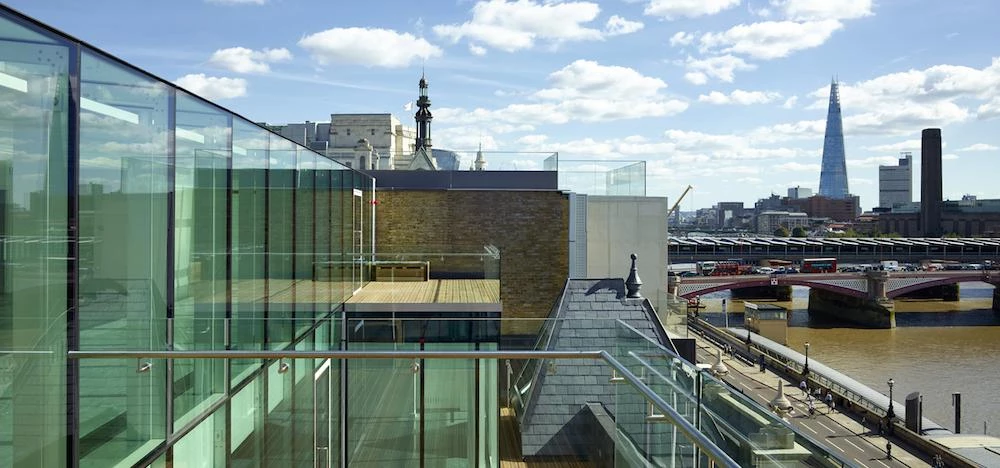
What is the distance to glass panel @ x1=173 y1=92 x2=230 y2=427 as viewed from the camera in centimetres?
508

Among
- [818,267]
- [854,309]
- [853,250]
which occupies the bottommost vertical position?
[854,309]

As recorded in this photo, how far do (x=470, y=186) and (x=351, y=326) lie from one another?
31.1 feet

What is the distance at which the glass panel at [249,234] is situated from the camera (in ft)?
22.8

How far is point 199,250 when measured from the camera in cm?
597

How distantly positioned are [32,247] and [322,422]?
2304 mm

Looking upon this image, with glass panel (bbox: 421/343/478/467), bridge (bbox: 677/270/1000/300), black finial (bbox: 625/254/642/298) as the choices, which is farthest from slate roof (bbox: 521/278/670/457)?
bridge (bbox: 677/270/1000/300)

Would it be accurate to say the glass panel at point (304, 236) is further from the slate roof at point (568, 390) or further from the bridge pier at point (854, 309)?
the bridge pier at point (854, 309)

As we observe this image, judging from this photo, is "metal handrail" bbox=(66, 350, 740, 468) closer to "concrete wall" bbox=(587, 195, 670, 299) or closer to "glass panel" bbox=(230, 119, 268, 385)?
"glass panel" bbox=(230, 119, 268, 385)

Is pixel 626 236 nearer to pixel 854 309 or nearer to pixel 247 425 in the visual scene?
pixel 247 425

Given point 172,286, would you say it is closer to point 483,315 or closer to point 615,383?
point 615,383

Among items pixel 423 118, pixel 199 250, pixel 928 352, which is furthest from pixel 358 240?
pixel 928 352

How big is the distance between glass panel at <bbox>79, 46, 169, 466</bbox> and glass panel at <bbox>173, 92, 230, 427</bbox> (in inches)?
9.9

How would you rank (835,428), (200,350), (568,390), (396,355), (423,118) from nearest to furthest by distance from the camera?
1. (396,355)
2. (200,350)
3. (568,390)
4. (835,428)
5. (423,118)

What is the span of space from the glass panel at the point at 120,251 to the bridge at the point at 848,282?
5625 cm
